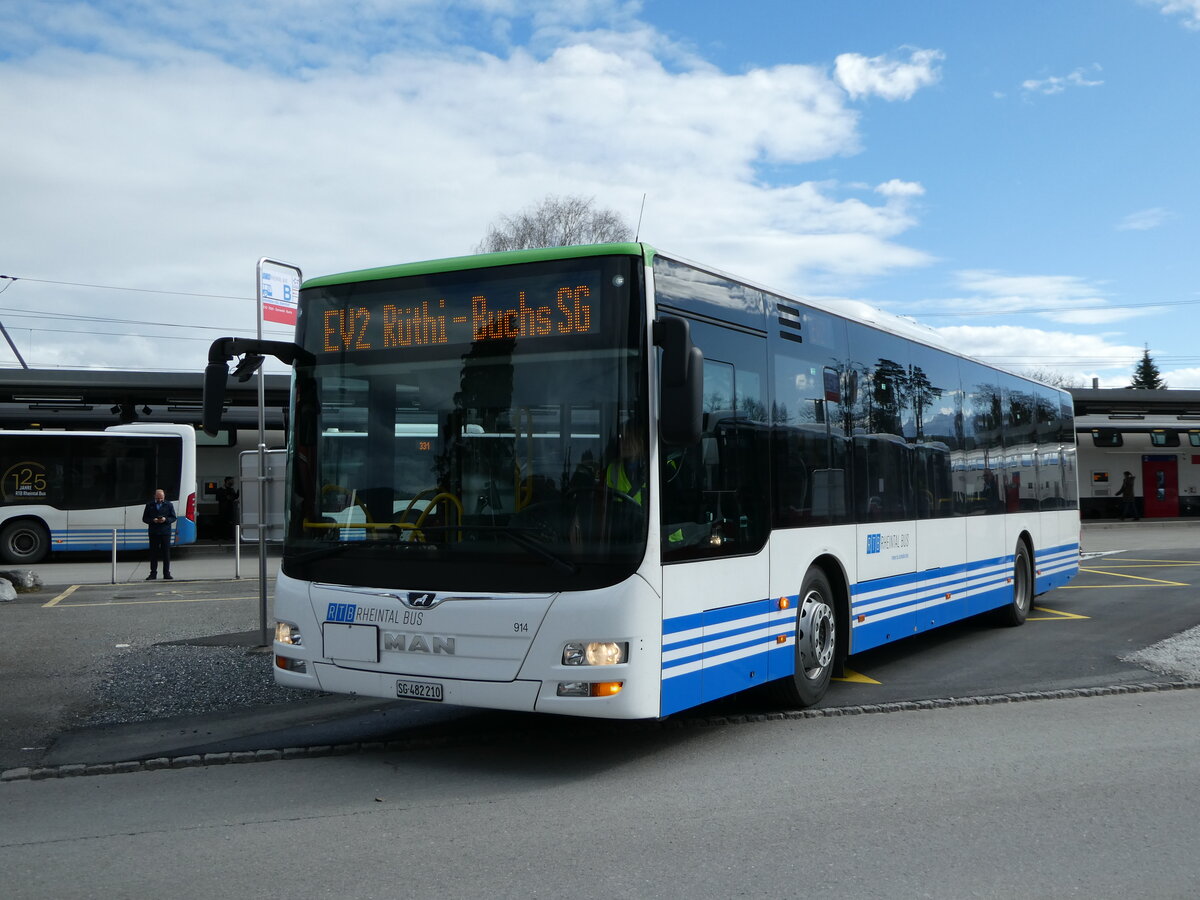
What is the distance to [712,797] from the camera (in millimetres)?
5938

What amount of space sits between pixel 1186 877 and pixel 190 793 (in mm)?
4799

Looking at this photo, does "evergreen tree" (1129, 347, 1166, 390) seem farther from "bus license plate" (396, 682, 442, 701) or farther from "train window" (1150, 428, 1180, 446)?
"bus license plate" (396, 682, 442, 701)

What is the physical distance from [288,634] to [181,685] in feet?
9.71

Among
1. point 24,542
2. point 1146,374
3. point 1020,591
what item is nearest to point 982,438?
point 1020,591

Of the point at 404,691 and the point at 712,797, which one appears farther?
the point at 404,691

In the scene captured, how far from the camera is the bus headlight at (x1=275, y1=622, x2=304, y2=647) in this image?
6922mm

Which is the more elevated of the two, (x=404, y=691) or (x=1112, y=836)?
(x=404, y=691)

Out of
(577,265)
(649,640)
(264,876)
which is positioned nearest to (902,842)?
(649,640)

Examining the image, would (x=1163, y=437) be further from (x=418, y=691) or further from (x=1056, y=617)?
(x=418, y=691)

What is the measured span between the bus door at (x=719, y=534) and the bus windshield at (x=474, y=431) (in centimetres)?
44

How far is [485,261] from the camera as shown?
6.72 meters

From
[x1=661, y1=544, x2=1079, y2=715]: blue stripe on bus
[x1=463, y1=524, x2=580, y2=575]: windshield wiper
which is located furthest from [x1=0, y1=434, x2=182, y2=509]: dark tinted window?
[x1=463, y1=524, x2=580, y2=575]: windshield wiper

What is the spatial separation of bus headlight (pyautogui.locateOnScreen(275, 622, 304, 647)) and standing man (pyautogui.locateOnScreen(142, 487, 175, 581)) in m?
14.9

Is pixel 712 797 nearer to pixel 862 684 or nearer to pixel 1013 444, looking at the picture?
pixel 862 684
